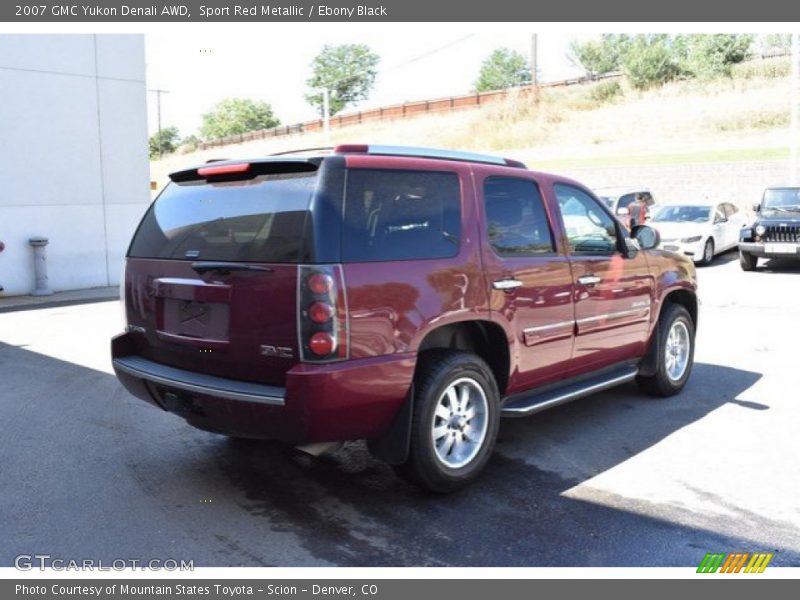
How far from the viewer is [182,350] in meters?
Result: 4.29

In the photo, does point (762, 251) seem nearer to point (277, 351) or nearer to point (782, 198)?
point (782, 198)

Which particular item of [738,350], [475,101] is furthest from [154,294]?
[475,101]

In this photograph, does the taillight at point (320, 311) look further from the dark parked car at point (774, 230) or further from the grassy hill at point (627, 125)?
the grassy hill at point (627, 125)

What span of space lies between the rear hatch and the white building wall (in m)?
10.6

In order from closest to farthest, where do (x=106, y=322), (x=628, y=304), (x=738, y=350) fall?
(x=628, y=304)
(x=738, y=350)
(x=106, y=322)

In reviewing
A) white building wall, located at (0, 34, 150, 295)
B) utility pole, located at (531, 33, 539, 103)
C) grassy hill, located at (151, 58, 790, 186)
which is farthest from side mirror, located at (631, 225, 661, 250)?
utility pole, located at (531, 33, 539, 103)

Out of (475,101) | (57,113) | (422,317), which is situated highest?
(475,101)

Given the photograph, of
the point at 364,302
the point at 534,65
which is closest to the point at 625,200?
the point at 364,302

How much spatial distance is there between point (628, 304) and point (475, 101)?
54701 millimetres

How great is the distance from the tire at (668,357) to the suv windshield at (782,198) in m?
11.4

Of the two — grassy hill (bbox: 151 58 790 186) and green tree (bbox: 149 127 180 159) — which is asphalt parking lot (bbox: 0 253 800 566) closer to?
grassy hill (bbox: 151 58 790 186)

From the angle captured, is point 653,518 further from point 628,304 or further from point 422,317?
point 628,304

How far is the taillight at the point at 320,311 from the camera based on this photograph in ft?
12.1

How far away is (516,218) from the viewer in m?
4.95
